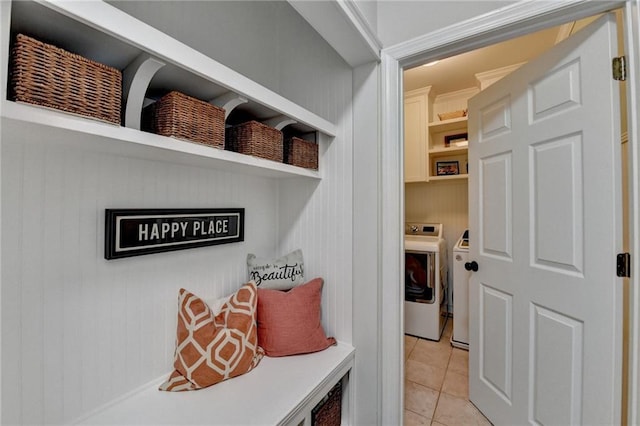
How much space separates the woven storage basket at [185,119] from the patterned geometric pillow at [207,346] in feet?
2.10

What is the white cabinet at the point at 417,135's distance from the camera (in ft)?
9.82

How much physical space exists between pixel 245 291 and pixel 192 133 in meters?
0.73

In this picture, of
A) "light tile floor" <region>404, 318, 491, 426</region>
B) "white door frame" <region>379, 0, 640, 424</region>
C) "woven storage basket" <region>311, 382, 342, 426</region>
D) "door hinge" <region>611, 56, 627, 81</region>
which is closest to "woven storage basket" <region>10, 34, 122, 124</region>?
"white door frame" <region>379, 0, 640, 424</region>

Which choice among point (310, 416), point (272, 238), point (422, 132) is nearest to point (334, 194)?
point (272, 238)

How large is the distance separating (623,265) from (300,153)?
1390 millimetres

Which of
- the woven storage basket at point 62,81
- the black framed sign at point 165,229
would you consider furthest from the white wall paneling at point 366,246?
the woven storage basket at point 62,81

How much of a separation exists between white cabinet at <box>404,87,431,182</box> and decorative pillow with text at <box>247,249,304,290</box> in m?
1.99

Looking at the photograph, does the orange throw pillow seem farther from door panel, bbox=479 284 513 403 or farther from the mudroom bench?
door panel, bbox=479 284 513 403

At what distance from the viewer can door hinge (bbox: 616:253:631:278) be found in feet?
3.32

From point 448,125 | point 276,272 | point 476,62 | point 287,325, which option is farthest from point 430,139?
point 287,325

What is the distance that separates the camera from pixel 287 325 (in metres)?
1.31

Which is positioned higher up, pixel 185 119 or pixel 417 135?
pixel 417 135

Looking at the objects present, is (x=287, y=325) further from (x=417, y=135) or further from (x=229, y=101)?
(x=417, y=135)

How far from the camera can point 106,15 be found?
2.05ft
